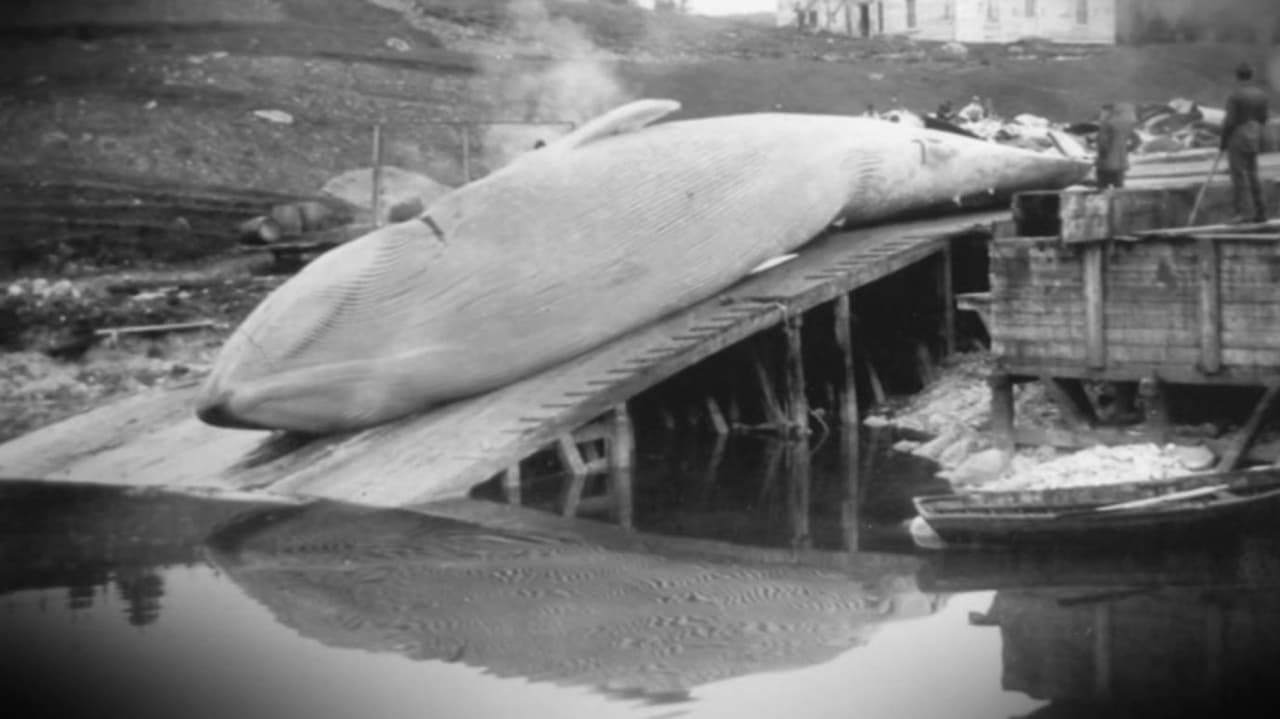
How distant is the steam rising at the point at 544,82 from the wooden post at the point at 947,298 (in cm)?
1220

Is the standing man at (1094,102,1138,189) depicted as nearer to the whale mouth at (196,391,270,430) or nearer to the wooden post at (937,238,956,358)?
the wooden post at (937,238,956,358)

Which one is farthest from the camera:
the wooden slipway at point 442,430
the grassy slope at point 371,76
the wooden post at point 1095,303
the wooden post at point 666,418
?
the grassy slope at point 371,76

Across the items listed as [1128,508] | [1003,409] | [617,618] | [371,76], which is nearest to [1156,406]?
[1003,409]

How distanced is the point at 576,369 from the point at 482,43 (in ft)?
79.2

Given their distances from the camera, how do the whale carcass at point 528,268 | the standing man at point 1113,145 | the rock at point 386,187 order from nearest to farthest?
the whale carcass at point 528,268, the standing man at point 1113,145, the rock at point 386,187

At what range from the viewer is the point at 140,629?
440 inches

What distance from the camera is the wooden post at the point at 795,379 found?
669 inches

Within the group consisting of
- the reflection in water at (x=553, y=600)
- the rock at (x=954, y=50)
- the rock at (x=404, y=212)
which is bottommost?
the reflection in water at (x=553, y=600)

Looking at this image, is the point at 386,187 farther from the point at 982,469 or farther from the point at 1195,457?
the point at 1195,457

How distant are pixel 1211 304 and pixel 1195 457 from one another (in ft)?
3.75

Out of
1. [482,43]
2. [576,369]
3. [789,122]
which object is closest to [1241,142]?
[789,122]

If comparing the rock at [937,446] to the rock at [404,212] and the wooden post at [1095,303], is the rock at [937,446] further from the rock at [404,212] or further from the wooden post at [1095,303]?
the rock at [404,212]

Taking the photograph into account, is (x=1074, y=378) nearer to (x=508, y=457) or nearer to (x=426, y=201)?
(x=508, y=457)

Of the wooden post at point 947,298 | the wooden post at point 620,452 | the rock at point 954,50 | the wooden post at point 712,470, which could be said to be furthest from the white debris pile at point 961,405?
the rock at point 954,50
